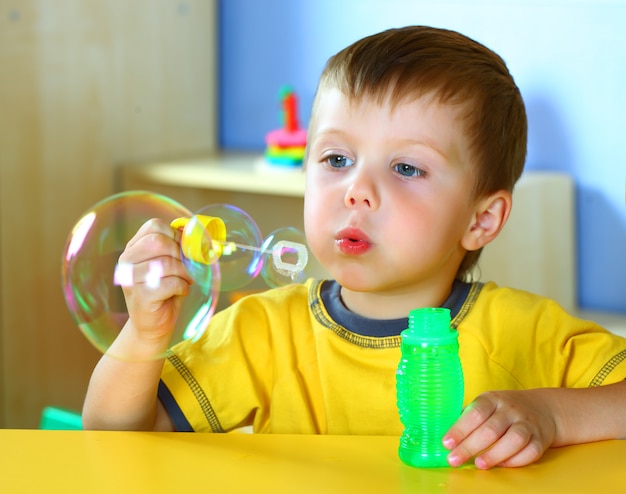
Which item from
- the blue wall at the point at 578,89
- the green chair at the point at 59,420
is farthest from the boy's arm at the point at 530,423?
the blue wall at the point at 578,89

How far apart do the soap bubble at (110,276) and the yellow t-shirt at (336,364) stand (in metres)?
0.09

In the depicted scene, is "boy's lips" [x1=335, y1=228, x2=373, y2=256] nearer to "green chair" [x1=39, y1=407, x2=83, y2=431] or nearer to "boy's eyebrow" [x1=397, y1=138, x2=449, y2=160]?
"boy's eyebrow" [x1=397, y1=138, x2=449, y2=160]

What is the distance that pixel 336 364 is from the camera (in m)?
1.12

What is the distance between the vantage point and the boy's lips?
1.01m

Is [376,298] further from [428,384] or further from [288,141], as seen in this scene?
[288,141]

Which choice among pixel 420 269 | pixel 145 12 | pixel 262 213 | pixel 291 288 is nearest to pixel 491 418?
pixel 420 269

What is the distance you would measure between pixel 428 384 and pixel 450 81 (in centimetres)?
41

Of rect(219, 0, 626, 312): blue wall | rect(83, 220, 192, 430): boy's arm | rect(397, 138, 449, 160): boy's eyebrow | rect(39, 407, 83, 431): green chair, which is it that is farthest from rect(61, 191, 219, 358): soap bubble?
rect(219, 0, 626, 312): blue wall

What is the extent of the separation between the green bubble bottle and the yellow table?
17mm

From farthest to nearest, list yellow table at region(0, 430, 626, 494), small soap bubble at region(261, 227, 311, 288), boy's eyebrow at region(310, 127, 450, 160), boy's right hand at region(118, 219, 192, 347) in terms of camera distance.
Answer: small soap bubble at region(261, 227, 311, 288), boy's eyebrow at region(310, 127, 450, 160), boy's right hand at region(118, 219, 192, 347), yellow table at region(0, 430, 626, 494)

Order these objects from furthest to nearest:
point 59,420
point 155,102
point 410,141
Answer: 1. point 155,102
2. point 59,420
3. point 410,141

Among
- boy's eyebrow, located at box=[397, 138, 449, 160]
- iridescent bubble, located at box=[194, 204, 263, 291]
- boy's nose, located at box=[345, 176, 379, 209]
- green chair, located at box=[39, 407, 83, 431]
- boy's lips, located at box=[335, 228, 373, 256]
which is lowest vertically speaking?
green chair, located at box=[39, 407, 83, 431]

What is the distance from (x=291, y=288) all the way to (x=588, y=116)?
3.66 ft

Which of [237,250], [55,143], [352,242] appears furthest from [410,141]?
[55,143]
